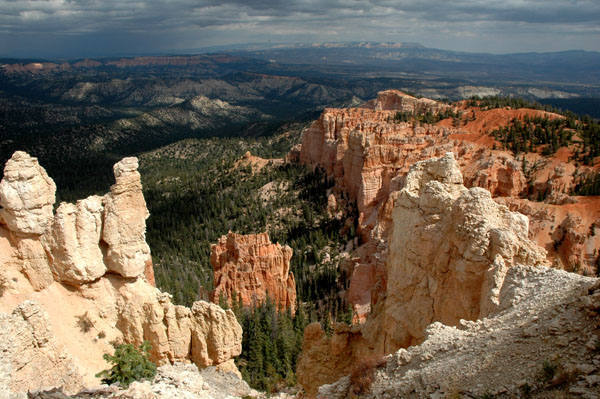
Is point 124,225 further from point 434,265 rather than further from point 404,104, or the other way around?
point 404,104

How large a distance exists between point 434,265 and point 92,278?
→ 42.4 ft

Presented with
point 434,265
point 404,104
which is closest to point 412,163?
Answer: point 434,265

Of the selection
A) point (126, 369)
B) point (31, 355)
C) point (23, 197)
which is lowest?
point (126, 369)

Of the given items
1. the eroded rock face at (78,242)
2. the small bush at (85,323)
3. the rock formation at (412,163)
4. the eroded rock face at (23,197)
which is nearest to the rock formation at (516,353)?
the small bush at (85,323)

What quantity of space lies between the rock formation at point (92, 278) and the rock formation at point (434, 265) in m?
4.83

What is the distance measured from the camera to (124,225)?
16.8m

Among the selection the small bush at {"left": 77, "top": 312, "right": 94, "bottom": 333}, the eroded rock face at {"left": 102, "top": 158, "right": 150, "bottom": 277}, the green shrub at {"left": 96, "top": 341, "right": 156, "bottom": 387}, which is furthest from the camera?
the eroded rock face at {"left": 102, "top": 158, "right": 150, "bottom": 277}

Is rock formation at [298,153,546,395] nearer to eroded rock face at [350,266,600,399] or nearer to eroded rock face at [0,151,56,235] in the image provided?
eroded rock face at [350,266,600,399]

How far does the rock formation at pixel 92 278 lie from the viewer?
48.3ft

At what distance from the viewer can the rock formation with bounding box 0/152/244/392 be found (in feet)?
48.3

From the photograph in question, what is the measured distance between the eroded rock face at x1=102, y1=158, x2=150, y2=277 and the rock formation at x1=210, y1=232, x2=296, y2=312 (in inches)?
833

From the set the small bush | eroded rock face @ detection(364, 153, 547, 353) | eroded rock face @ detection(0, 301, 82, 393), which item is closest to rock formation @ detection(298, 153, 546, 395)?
eroded rock face @ detection(364, 153, 547, 353)

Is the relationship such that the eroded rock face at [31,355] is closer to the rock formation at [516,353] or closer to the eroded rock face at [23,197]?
the eroded rock face at [23,197]

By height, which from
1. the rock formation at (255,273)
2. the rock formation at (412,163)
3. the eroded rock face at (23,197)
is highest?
the eroded rock face at (23,197)
